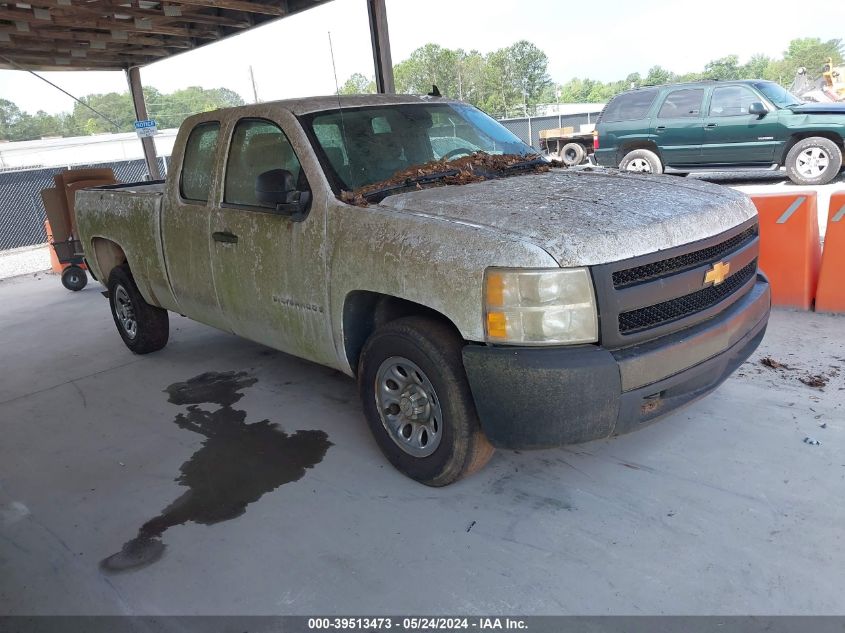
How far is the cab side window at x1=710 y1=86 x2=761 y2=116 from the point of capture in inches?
468

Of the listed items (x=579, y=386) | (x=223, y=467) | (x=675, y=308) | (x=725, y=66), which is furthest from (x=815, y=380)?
(x=725, y=66)

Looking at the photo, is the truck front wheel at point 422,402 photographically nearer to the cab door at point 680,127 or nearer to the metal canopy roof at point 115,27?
the metal canopy roof at point 115,27

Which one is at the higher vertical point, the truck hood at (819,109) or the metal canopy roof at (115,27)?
the metal canopy roof at (115,27)

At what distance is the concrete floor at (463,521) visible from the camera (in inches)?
100

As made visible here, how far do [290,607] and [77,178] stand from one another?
9086mm

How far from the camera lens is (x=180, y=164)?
467cm

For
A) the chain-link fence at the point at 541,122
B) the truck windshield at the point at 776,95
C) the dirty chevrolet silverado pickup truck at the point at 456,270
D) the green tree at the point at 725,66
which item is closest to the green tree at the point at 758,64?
the green tree at the point at 725,66

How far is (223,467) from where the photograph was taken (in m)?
3.71

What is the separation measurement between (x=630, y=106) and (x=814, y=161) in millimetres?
3533

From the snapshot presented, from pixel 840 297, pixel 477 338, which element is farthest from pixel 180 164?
pixel 840 297

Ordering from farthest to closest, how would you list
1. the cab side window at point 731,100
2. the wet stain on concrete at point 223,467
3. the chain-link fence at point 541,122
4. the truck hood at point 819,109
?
the chain-link fence at point 541,122
the cab side window at point 731,100
the truck hood at point 819,109
the wet stain on concrete at point 223,467

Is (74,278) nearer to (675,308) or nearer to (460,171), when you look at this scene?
(460,171)

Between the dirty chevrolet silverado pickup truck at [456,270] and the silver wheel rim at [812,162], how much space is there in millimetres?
9548

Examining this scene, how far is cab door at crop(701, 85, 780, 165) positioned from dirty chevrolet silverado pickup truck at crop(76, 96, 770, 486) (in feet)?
30.6
